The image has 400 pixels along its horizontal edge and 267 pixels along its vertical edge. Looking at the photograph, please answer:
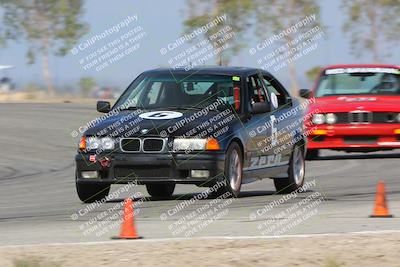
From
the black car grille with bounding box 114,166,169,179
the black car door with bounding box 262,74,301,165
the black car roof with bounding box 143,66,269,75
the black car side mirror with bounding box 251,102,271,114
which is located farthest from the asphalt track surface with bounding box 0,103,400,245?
the black car roof with bounding box 143,66,269,75

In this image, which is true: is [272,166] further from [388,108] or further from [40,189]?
[388,108]

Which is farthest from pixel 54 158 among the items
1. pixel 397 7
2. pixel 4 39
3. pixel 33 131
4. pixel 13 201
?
pixel 4 39

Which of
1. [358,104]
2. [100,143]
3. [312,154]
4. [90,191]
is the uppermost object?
[100,143]

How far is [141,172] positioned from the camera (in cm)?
1372

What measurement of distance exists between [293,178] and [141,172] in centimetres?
303

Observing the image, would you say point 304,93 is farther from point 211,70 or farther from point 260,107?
point 260,107

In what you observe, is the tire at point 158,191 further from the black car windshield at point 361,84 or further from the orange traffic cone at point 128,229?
the black car windshield at point 361,84

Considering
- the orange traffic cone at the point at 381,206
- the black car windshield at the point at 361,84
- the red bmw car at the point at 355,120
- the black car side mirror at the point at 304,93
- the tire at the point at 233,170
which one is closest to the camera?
the orange traffic cone at the point at 381,206

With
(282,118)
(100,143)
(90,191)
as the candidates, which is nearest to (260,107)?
(282,118)

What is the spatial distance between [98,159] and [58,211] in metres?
0.85

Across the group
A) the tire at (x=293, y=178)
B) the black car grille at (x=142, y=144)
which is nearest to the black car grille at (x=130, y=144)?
the black car grille at (x=142, y=144)

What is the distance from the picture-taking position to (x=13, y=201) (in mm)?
15031

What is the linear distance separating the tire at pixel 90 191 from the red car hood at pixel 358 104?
283 inches

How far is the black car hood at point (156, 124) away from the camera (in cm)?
1365
